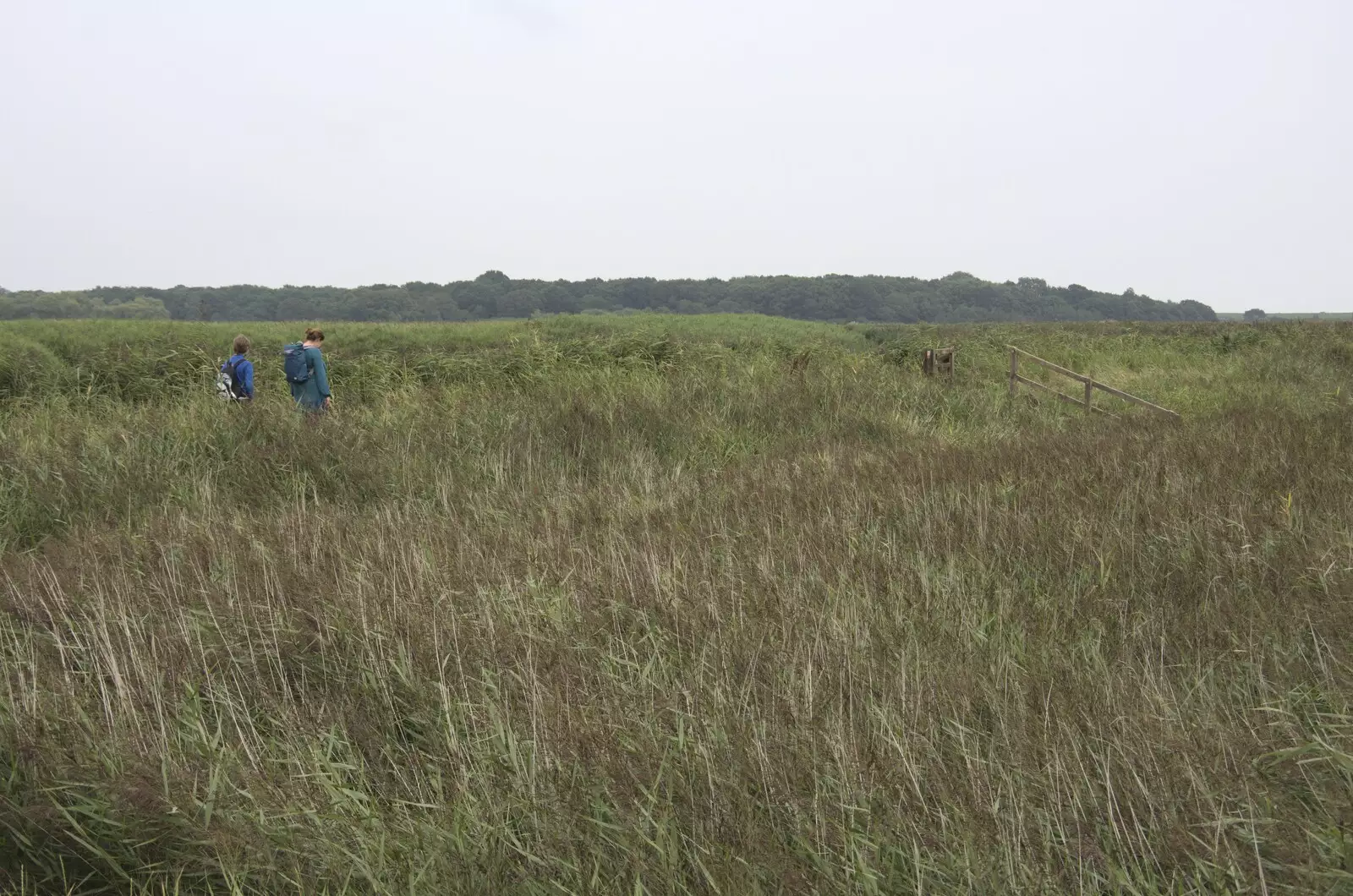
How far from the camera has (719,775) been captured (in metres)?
2.13

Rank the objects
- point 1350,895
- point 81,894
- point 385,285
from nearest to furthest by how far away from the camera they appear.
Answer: point 1350,895 < point 81,894 < point 385,285

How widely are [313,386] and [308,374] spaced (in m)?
0.16

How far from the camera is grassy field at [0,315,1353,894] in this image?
191 centimetres

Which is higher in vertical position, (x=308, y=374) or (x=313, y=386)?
(x=308, y=374)

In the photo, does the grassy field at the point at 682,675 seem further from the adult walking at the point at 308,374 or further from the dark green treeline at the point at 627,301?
the dark green treeline at the point at 627,301

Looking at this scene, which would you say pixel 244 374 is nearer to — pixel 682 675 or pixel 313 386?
pixel 313 386

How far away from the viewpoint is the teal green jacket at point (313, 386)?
948 cm

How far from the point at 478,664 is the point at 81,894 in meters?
1.26

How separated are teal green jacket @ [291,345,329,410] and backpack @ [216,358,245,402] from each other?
0.62 m

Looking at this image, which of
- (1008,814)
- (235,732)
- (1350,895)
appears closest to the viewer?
(1350,895)

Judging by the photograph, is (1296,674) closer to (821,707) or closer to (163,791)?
(821,707)

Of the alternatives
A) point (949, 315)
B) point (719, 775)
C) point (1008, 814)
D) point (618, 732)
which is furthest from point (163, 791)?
point (949, 315)

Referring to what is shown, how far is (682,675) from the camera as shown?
114 inches

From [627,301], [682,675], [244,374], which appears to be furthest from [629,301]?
[682,675]
